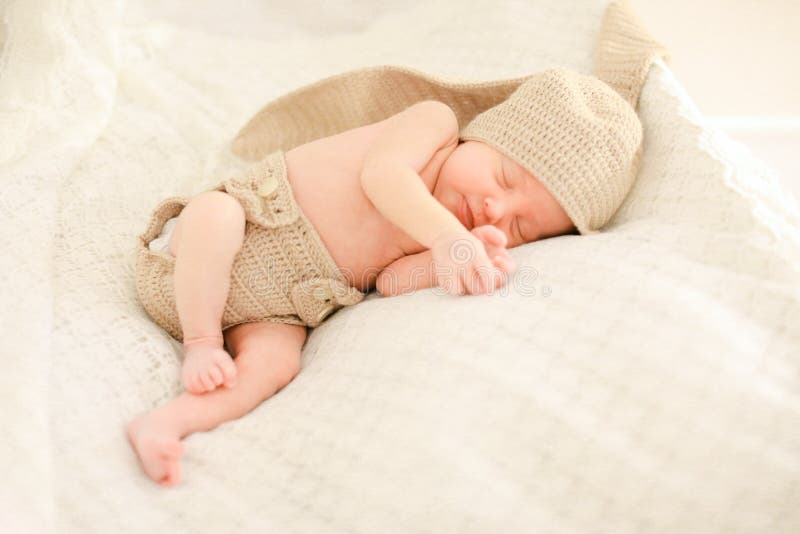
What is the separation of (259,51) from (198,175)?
0.50 m

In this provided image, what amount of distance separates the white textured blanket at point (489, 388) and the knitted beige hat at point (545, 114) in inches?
2.6

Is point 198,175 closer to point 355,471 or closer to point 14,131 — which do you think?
point 14,131

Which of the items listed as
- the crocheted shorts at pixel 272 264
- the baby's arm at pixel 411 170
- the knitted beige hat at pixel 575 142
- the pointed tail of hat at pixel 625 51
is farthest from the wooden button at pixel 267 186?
the pointed tail of hat at pixel 625 51

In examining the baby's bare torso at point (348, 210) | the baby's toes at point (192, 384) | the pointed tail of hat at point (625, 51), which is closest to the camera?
the baby's toes at point (192, 384)

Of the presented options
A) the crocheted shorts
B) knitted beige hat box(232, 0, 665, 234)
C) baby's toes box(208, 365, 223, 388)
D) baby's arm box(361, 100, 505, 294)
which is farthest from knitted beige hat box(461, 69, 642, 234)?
baby's toes box(208, 365, 223, 388)

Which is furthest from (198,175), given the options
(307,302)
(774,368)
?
(774,368)

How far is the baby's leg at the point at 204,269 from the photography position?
100cm

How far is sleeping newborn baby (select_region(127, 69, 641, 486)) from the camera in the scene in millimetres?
1014

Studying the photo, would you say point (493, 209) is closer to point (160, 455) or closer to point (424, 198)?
point (424, 198)

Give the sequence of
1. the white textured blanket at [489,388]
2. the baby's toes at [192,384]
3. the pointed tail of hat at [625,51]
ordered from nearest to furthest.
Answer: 1. the white textured blanket at [489,388]
2. the baby's toes at [192,384]
3. the pointed tail of hat at [625,51]

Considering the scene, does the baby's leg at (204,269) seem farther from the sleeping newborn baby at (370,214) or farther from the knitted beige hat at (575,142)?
the knitted beige hat at (575,142)

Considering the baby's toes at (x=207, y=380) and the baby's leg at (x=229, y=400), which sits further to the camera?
the baby's toes at (x=207, y=380)

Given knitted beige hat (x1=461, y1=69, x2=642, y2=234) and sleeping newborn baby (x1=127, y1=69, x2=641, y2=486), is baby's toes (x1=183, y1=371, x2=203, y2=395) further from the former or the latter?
knitted beige hat (x1=461, y1=69, x2=642, y2=234)

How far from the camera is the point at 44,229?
1113 mm
